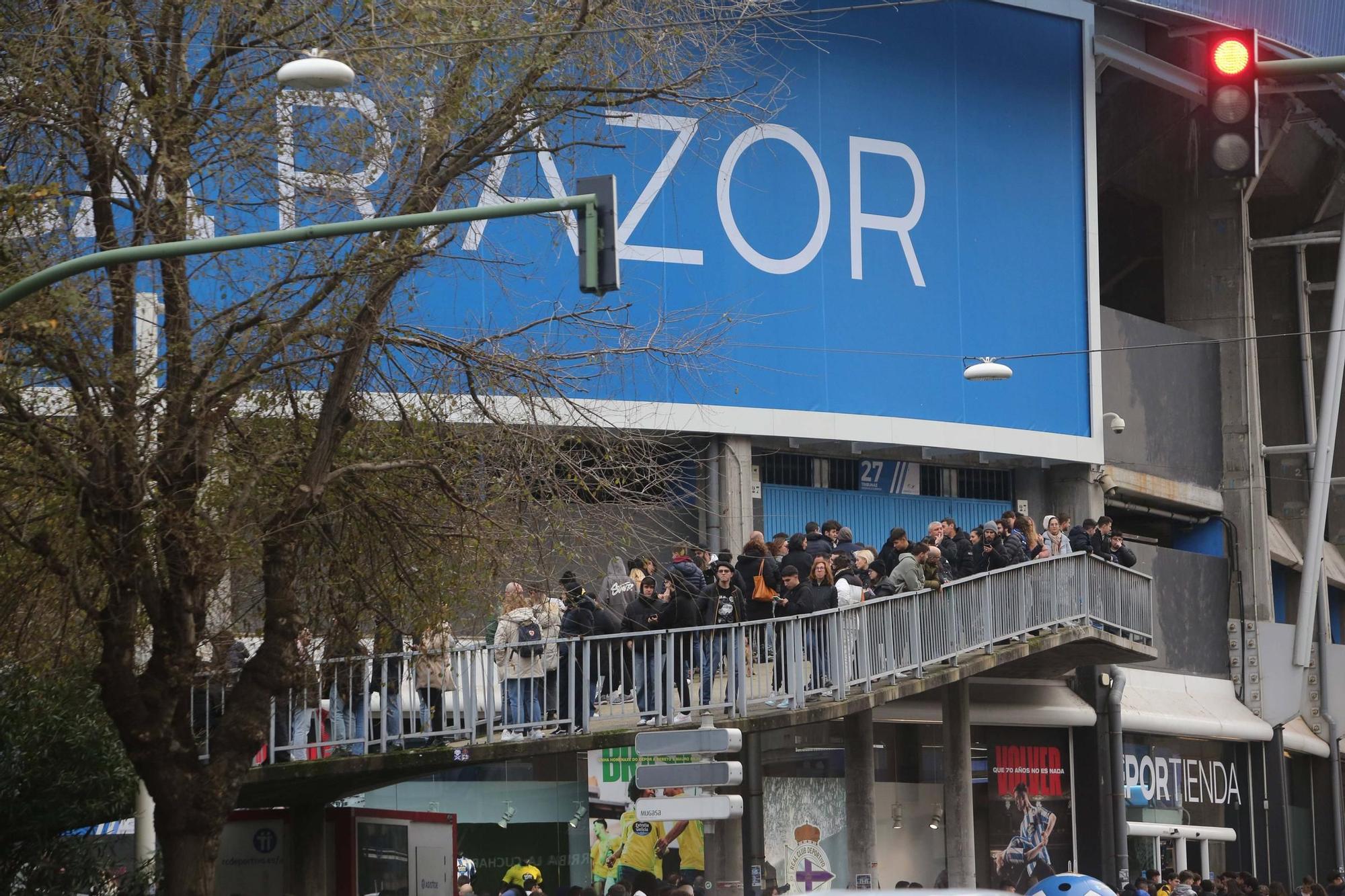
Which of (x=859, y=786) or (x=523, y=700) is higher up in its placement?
(x=523, y=700)

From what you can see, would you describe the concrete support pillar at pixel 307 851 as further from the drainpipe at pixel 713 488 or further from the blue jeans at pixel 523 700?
the drainpipe at pixel 713 488

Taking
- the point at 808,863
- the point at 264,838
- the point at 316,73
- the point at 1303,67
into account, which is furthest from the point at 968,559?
the point at 1303,67

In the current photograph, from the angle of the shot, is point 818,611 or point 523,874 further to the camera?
point 523,874

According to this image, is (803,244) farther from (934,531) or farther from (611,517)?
(611,517)

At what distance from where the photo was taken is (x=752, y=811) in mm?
24516

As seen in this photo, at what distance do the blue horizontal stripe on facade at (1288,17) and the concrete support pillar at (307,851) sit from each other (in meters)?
21.7

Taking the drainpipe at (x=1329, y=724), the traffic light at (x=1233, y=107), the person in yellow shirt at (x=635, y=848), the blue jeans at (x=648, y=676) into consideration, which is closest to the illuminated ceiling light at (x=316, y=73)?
the traffic light at (x=1233, y=107)

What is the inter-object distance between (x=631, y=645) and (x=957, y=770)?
29.7 ft

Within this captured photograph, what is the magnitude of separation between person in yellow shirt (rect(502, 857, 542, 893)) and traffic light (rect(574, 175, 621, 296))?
11706 mm

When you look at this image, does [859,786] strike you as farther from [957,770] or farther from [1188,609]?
[1188,609]

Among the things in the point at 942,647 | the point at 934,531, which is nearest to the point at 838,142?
the point at 934,531

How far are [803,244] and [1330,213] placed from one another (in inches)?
636

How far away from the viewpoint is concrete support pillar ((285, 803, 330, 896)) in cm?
1803

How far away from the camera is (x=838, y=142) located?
31.1 metres
